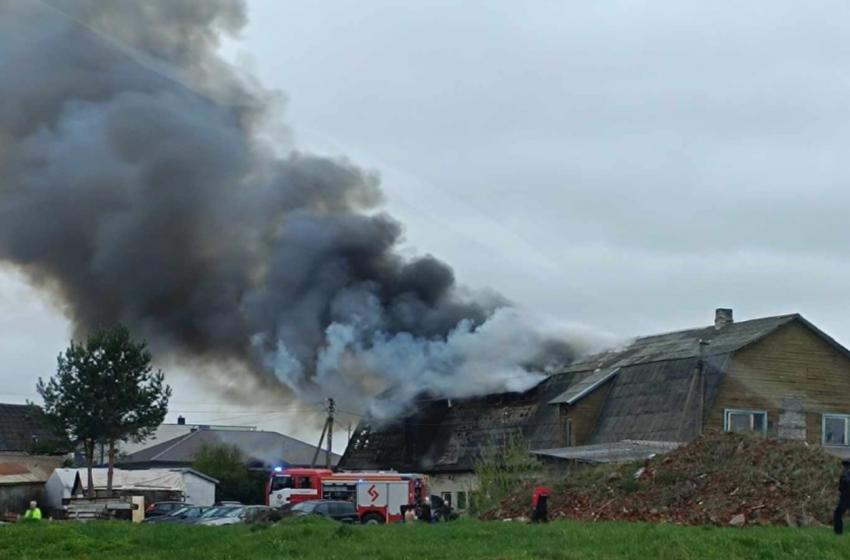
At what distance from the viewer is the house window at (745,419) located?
56.8 metres

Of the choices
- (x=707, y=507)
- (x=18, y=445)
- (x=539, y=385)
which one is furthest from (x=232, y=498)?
(x=707, y=507)

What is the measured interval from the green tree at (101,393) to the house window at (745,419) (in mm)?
28453

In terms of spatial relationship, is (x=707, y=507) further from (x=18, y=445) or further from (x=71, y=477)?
(x=18, y=445)

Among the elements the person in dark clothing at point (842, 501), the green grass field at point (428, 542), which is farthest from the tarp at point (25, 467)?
the person in dark clothing at point (842, 501)

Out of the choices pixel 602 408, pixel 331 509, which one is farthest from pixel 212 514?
pixel 602 408

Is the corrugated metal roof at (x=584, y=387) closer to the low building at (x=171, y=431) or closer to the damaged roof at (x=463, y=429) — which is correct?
the damaged roof at (x=463, y=429)

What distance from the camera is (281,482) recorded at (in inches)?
2283

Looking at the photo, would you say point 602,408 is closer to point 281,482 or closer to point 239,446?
point 281,482

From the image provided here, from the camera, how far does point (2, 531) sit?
103 feet

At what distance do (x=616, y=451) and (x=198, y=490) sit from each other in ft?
94.9

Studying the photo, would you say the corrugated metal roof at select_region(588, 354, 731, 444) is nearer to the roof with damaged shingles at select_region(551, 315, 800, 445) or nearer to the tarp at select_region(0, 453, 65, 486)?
the roof with damaged shingles at select_region(551, 315, 800, 445)

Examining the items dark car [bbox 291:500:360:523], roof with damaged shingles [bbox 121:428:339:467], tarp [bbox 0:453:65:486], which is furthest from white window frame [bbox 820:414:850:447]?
tarp [bbox 0:453:65:486]

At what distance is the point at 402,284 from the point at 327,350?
15.9 ft

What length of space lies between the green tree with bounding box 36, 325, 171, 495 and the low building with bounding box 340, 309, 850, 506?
14.6 m
